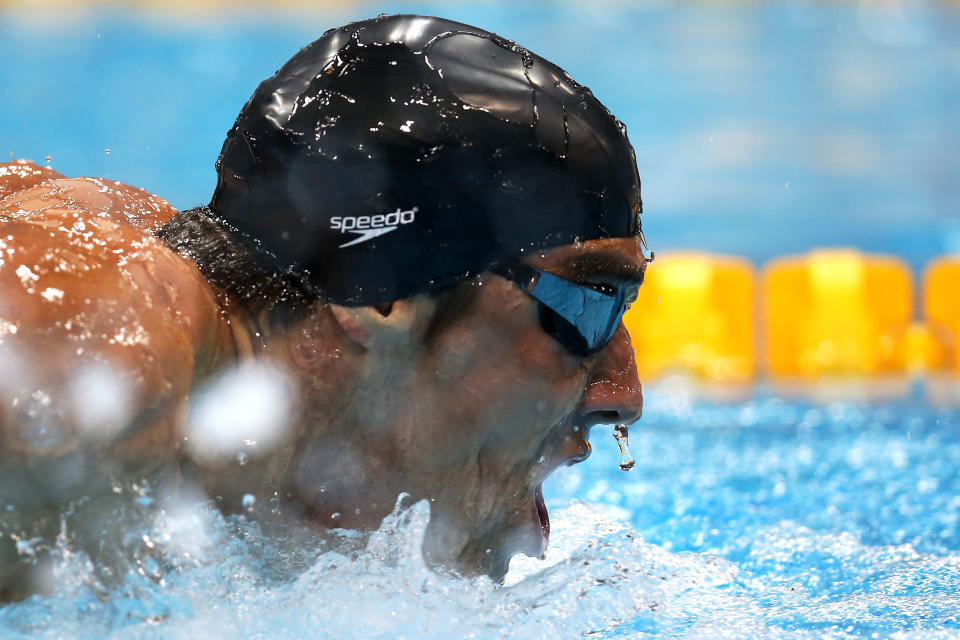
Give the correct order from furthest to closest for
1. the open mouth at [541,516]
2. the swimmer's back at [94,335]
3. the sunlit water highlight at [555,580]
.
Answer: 1. the open mouth at [541,516]
2. the sunlit water highlight at [555,580]
3. the swimmer's back at [94,335]

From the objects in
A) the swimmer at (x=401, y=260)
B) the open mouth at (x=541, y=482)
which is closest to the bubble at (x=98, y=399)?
the swimmer at (x=401, y=260)

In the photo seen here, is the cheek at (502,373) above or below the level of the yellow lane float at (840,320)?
below

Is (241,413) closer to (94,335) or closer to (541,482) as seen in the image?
(94,335)

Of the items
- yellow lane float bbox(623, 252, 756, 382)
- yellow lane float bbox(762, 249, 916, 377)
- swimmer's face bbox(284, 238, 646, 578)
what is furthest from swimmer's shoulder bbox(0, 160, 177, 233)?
yellow lane float bbox(762, 249, 916, 377)

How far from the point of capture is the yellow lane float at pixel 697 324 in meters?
6.52

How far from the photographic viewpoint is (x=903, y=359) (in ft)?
21.3

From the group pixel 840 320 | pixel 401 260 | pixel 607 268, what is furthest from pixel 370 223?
pixel 840 320

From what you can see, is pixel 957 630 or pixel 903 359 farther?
pixel 903 359

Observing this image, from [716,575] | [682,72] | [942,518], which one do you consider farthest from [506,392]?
[682,72]

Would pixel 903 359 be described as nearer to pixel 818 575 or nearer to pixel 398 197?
pixel 818 575

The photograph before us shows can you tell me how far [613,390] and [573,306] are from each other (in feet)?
0.63

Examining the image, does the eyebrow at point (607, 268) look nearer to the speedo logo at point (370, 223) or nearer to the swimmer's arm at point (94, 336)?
the speedo logo at point (370, 223)

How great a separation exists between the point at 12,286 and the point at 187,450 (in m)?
0.33

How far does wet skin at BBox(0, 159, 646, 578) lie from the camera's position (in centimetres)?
112
